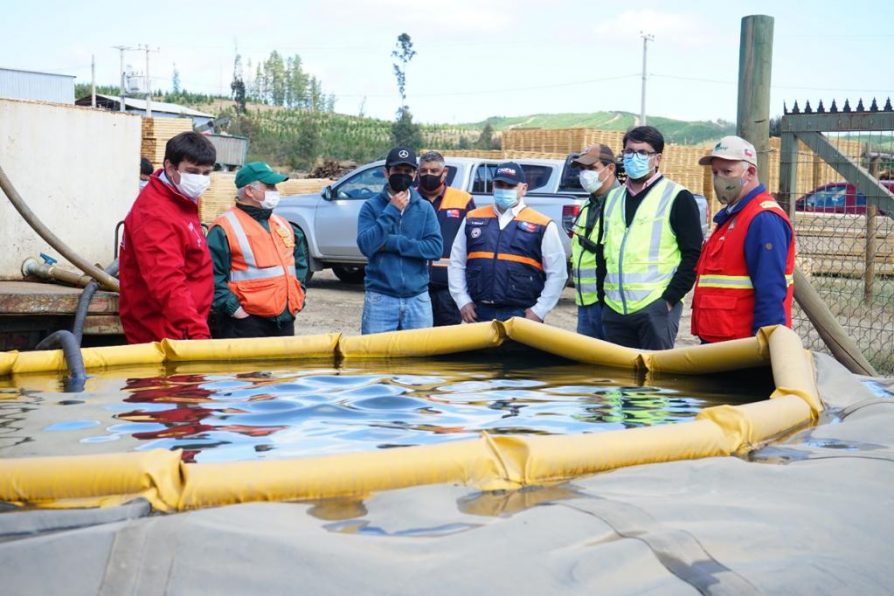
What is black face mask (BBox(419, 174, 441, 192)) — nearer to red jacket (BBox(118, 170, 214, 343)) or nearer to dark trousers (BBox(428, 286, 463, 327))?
dark trousers (BBox(428, 286, 463, 327))

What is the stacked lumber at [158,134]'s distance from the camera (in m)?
23.1

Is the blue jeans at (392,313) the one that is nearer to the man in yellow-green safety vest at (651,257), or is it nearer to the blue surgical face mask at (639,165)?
the man in yellow-green safety vest at (651,257)

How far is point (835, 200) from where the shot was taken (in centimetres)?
990

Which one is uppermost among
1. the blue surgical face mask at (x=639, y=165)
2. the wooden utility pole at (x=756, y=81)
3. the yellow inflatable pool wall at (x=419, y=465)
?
the wooden utility pole at (x=756, y=81)

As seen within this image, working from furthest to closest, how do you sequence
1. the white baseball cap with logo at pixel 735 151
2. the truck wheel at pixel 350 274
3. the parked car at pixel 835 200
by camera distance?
1. the truck wheel at pixel 350 274
2. the parked car at pixel 835 200
3. the white baseball cap with logo at pixel 735 151

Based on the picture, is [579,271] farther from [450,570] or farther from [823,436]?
[450,570]

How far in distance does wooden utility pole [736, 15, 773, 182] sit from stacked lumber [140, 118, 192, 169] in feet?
57.6

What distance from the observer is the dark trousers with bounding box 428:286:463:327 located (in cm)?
869

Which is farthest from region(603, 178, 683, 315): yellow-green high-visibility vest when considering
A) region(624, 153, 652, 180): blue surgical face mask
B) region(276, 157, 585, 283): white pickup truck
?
region(276, 157, 585, 283): white pickup truck

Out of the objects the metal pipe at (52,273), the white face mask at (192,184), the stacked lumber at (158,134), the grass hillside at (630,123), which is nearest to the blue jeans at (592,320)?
the white face mask at (192,184)

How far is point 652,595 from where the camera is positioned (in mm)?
2312

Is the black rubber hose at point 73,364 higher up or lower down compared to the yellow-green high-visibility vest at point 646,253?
lower down

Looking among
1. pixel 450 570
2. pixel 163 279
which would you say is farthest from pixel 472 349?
pixel 450 570

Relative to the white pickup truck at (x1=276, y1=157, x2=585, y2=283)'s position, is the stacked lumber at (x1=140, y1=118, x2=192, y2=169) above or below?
above
